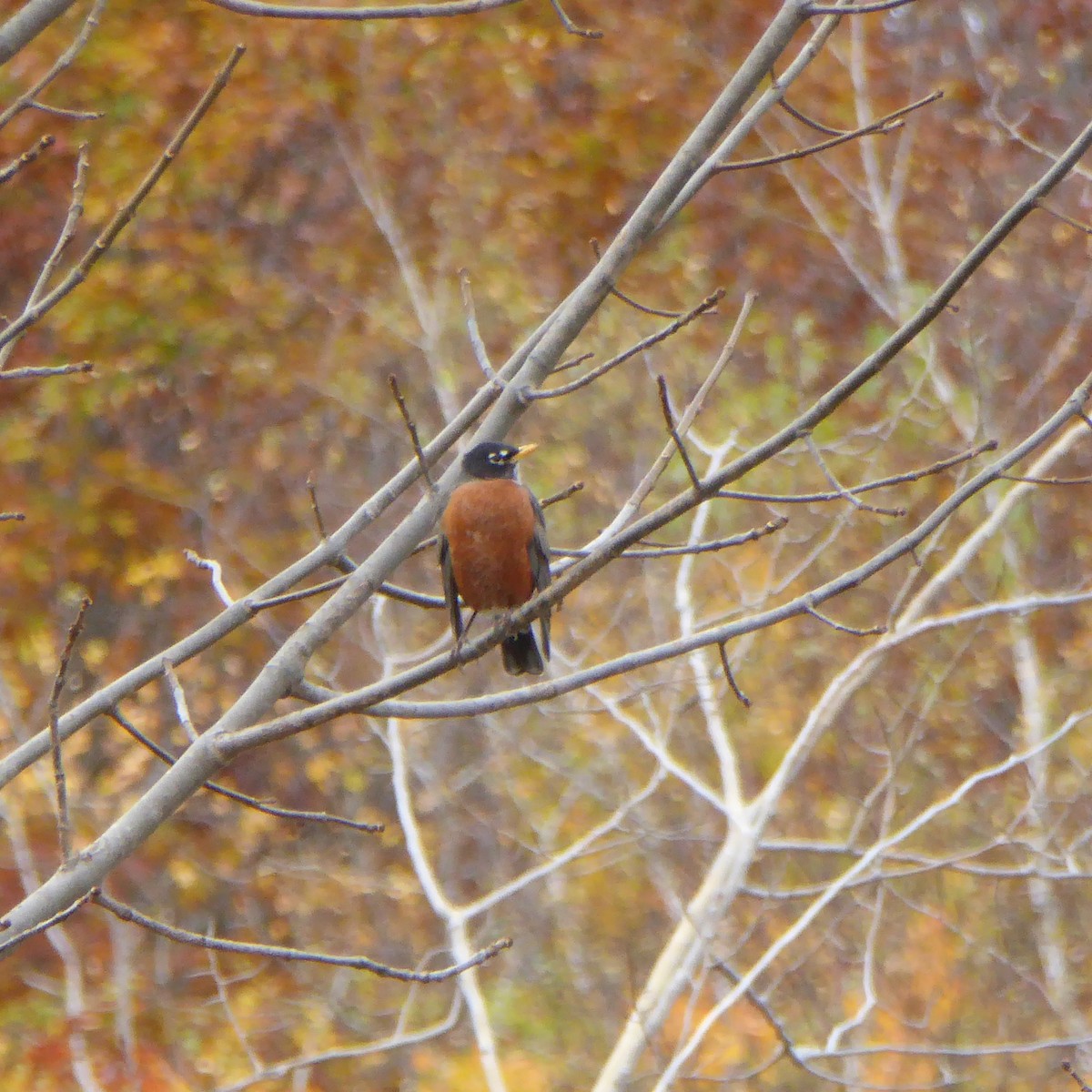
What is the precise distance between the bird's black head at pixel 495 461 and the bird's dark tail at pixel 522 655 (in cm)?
50

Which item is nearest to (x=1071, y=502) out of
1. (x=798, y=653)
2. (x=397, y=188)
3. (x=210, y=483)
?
(x=798, y=653)

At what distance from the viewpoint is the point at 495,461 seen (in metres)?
4.65

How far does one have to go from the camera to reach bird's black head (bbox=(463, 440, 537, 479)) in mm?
4395

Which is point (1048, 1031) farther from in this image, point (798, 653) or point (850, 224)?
point (850, 224)

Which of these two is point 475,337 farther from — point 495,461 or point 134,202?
point 495,461

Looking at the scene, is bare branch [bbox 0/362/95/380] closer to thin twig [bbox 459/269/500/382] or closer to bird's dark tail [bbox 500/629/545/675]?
thin twig [bbox 459/269/500/382]

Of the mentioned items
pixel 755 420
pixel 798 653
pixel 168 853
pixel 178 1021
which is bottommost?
pixel 178 1021

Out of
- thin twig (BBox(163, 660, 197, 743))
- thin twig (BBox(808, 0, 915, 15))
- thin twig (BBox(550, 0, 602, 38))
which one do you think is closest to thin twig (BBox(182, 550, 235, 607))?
thin twig (BBox(163, 660, 197, 743))

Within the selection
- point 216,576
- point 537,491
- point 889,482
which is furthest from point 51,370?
point 537,491

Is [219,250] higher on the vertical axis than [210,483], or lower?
higher

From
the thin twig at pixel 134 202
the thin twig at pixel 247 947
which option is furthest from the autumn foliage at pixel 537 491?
the thin twig at pixel 134 202

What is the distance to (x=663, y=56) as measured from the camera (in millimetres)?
11047

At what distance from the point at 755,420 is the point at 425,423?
8.91 ft

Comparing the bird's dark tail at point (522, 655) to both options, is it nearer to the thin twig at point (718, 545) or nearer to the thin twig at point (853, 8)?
the thin twig at point (718, 545)
